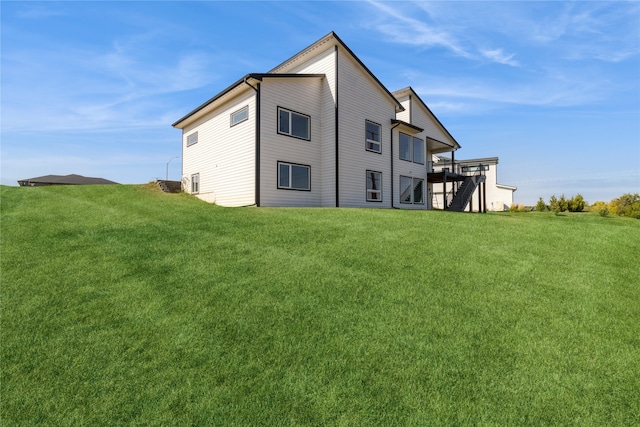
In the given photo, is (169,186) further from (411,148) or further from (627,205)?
(627,205)

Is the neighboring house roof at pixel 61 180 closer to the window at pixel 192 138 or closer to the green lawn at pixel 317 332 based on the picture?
the window at pixel 192 138

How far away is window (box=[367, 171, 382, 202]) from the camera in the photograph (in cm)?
1875

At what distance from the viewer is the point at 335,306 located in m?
4.79

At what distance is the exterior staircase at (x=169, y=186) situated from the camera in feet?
66.6

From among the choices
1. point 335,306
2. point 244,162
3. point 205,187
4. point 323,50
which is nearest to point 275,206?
point 244,162

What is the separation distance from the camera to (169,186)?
67.8 ft

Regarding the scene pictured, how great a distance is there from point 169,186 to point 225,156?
5.96 metres

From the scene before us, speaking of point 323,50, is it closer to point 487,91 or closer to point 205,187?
point 487,91

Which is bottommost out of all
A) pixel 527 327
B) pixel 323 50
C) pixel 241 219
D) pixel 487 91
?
pixel 527 327

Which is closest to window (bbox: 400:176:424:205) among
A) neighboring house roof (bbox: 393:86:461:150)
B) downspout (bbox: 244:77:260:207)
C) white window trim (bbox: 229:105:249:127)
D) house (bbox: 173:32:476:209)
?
house (bbox: 173:32:476:209)

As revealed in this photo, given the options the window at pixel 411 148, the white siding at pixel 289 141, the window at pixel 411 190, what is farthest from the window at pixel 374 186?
the window at pixel 411 148

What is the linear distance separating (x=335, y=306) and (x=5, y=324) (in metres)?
4.66

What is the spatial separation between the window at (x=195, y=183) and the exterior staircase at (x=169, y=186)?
1.47m

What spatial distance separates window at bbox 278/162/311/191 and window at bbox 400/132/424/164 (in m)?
8.11
